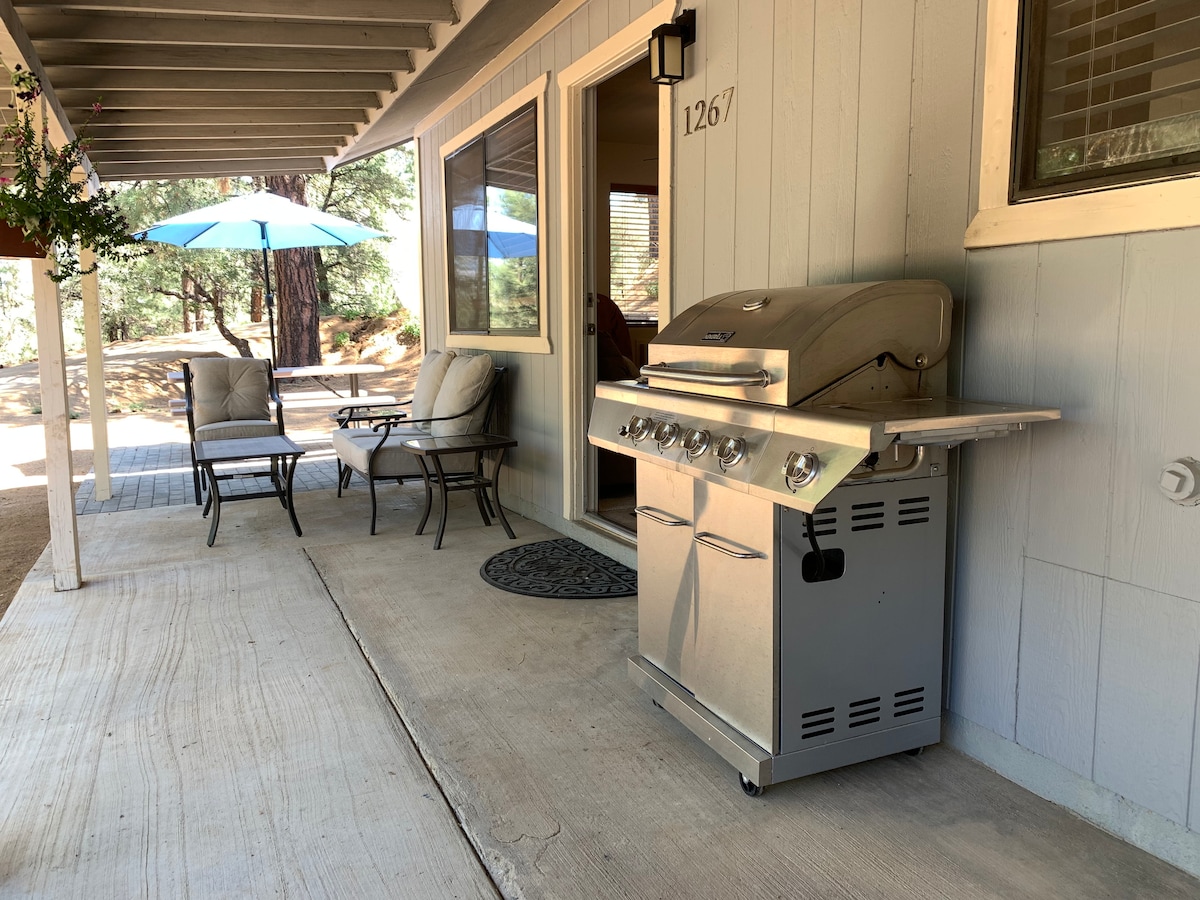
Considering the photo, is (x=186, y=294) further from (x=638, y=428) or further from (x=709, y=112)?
(x=638, y=428)

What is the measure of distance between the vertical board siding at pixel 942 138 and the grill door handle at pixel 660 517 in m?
0.90

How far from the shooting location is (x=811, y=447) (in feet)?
5.69

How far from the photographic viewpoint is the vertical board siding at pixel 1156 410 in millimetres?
1652

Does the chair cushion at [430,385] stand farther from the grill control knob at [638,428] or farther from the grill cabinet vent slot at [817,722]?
the grill cabinet vent slot at [817,722]

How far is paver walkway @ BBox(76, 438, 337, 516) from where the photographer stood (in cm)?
568

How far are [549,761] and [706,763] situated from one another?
0.41 meters

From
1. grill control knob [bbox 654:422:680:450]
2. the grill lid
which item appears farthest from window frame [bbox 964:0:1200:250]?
grill control knob [bbox 654:422:680:450]

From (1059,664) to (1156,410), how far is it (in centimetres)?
62

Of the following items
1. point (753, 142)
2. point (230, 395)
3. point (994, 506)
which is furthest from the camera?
point (230, 395)

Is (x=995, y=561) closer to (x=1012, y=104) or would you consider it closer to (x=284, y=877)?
(x=1012, y=104)

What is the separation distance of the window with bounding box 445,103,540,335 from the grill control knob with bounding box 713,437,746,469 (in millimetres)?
2953

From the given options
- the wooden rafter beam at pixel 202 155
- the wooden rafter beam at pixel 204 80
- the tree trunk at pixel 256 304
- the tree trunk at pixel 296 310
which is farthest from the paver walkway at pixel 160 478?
the tree trunk at pixel 256 304

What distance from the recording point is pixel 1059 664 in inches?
77.0

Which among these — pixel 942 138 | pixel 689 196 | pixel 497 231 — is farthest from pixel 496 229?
pixel 942 138
